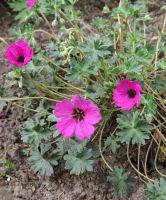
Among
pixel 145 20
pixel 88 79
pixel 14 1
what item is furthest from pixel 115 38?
pixel 14 1

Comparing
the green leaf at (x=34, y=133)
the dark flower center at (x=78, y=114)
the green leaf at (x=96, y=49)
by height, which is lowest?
the green leaf at (x=34, y=133)

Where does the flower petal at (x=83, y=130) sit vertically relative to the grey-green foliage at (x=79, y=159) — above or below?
above

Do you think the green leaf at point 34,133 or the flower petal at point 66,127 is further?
the green leaf at point 34,133

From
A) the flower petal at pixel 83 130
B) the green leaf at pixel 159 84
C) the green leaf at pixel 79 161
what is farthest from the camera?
the green leaf at pixel 159 84

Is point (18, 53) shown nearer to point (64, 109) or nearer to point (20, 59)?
point (20, 59)

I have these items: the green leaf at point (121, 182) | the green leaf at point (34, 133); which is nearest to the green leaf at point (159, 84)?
the green leaf at point (121, 182)

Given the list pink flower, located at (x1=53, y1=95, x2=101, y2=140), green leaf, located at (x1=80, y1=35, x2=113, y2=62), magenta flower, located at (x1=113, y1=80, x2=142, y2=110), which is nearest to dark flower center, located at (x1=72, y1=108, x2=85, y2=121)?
pink flower, located at (x1=53, y1=95, x2=101, y2=140)

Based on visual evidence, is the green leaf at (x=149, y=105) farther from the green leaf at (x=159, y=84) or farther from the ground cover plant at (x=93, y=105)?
the green leaf at (x=159, y=84)

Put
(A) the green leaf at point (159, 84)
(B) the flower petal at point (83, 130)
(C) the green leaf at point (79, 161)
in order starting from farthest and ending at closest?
(A) the green leaf at point (159, 84) < (C) the green leaf at point (79, 161) < (B) the flower petal at point (83, 130)
